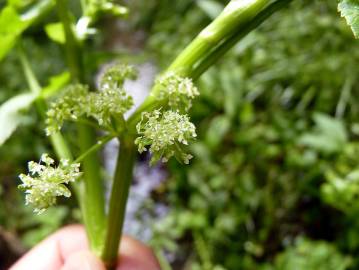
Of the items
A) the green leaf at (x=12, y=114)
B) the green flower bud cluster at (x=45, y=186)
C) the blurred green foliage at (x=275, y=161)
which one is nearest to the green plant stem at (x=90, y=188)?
the green leaf at (x=12, y=114)

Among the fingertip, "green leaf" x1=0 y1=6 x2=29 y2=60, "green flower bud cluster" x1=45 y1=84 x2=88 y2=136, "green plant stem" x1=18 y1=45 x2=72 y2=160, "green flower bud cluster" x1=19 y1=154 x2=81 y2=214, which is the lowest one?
the fingertip

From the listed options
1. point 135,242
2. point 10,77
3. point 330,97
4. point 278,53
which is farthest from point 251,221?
point 10,77

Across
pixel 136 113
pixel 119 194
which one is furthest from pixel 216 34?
pixel 119 194

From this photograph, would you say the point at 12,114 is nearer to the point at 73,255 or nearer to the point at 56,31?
the point at 56,31

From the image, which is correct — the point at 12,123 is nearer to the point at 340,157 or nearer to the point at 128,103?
the point at 128,103

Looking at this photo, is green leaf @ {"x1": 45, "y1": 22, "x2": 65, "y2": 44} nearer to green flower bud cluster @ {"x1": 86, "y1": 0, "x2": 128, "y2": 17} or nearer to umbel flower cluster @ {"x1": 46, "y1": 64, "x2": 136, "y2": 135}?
green flower bud cluster @ {"x1": 86, "y1": 0, "x2": 128, "y2": 17}

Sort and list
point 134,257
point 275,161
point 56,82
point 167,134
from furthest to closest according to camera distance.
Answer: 1. point 275,161
2. point 56,82
3. point 134,257
4. point 167,134

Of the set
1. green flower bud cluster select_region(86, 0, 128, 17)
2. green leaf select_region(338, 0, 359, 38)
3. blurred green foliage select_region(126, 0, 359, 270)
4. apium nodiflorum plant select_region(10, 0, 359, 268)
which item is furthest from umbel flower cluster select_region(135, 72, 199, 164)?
blurred green foliage select_region(126, 0, 359, 270)
